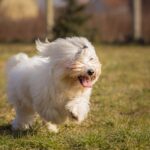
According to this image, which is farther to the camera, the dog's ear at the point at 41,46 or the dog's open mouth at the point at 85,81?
the dog's ear at the point at 41,46

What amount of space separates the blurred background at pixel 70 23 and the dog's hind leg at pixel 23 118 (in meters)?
14.5

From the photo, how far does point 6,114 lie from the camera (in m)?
8.99

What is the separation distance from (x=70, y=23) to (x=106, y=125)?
50.9 ft

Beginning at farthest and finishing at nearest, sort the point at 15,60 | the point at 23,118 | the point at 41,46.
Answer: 1. the point at 15,60
2. the point at 23,118
3. the point at 41,46

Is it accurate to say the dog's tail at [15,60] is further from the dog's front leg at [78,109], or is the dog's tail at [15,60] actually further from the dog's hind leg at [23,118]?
the dog's front leg at [78,109]

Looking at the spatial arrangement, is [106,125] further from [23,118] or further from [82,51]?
[82,51]

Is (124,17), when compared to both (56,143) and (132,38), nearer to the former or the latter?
(132,38)

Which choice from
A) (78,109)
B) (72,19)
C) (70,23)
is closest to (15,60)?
(78,109)

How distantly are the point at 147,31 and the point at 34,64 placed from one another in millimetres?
20493

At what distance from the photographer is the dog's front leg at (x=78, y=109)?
6.77 meters

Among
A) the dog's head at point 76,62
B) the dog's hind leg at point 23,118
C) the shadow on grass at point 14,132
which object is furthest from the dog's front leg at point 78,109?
the dog's hind leg at point 23,118

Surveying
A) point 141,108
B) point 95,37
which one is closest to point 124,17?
point 95,37

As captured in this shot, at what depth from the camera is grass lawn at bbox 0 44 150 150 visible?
655cm

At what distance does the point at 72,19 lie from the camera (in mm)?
23672
